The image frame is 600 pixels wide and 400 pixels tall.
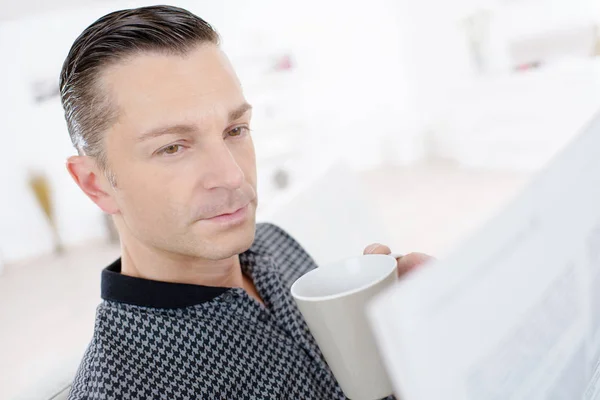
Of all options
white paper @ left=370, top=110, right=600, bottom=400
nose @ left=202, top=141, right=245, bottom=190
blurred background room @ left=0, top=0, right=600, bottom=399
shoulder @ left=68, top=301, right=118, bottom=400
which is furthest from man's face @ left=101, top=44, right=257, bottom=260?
blurred background room @ left=0, top=0, right=600, bottom=399

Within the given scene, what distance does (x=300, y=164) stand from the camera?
5.07 metres

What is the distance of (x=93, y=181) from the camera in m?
0.91

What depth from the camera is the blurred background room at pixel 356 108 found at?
3908 millimetres

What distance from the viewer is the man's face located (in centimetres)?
81

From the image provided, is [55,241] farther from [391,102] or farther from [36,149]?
[391,102]

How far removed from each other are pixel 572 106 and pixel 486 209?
36.9 inches

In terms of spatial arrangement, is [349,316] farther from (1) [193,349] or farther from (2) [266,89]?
(2) [266,89]

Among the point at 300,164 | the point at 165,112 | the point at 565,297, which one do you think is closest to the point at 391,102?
the point at 300,164

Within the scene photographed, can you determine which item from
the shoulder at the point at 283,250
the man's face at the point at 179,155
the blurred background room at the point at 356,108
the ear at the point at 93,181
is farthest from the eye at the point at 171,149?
the blurred background room at the point at 356,108

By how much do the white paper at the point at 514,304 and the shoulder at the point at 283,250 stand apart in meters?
0.74

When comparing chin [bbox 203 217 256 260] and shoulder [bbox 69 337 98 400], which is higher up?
chin [bbox 203 217 256 260]

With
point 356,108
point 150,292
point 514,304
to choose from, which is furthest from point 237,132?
point 356,108

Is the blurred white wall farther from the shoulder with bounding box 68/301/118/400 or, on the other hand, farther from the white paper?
the white paper

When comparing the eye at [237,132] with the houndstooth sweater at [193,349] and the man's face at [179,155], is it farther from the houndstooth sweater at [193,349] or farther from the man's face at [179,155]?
the houndstooth sweater at [193,349]
